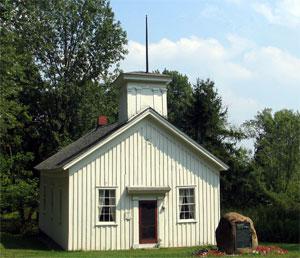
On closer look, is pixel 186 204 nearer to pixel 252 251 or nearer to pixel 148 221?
pixel 148 221

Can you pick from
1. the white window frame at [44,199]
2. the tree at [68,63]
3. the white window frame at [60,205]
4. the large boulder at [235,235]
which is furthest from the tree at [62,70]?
the large boulder at [235,235]

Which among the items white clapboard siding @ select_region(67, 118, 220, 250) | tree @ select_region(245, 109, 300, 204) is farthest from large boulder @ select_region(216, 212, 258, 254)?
tree @ select_region(245, 109, 300, 204)

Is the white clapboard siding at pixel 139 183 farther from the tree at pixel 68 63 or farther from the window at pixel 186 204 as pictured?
the tree at pixel 68 63

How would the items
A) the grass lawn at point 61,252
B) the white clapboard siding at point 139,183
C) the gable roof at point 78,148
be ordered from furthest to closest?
the gable roof at point 78,148 < the white clapboard siding at point 139,183 < the grass lawn at point 61,252

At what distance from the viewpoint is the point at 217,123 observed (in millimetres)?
35750

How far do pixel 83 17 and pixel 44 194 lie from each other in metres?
16.7

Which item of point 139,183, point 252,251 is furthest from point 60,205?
point 252,251

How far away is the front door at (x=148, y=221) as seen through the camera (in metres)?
22.9

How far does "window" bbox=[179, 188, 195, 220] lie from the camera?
23.8 m

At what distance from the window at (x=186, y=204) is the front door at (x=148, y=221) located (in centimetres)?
146

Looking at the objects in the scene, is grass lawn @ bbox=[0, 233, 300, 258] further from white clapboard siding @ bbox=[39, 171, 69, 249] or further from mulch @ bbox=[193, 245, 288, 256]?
white clapboard siding @ bbox=[39, 171, 69, 249]

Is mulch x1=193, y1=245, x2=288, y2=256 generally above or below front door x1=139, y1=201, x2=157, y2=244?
below

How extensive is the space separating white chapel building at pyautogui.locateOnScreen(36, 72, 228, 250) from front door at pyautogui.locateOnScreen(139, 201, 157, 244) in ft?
0.15

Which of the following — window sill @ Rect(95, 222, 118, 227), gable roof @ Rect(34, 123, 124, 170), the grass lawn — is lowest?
the grass lawn
